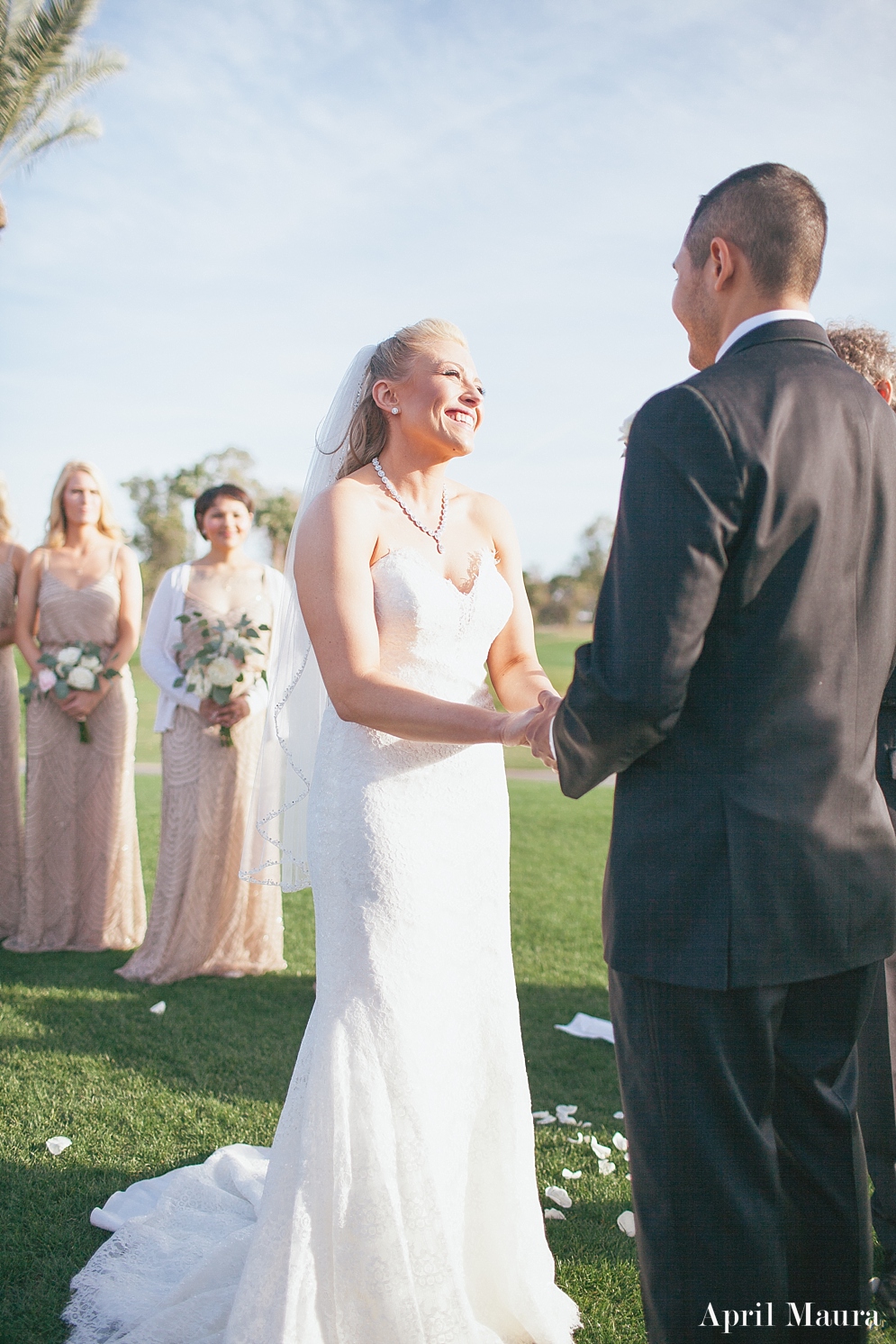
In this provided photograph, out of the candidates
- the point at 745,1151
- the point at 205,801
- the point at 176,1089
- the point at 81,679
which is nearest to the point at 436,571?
the point at 745,1151

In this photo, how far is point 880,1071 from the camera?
3.21 metres

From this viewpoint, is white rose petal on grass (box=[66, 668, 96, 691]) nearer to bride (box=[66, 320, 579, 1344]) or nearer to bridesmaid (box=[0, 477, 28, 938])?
bridesmaid (box=[0, 477, 28, 938])

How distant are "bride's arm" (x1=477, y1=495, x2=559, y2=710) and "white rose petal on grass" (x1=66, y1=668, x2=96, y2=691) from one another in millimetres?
4419

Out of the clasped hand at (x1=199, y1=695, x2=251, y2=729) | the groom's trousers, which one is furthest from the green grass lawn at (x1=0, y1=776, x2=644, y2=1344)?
the clasped hand at (x1=199, y1=695, x2=251, y2=729)

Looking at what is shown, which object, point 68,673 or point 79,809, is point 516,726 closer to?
point 68,673

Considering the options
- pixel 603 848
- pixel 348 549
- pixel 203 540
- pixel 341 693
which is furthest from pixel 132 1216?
pixel 603 848

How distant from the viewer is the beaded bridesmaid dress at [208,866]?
6633mm

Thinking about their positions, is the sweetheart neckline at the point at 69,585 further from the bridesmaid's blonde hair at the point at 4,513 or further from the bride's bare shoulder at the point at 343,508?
the bride's bare shoulder at the point at 343,508

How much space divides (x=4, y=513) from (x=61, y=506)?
561 mm

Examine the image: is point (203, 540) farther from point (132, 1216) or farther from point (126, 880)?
point (132, 1216)

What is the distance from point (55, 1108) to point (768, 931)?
3.60 metres

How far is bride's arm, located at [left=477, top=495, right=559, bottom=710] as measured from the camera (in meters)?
3.40

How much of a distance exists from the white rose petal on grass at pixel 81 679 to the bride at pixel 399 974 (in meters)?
4.21

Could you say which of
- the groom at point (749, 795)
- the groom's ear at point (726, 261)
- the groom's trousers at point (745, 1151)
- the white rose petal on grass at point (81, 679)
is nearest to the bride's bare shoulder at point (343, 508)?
the groom at point (749, 795)
